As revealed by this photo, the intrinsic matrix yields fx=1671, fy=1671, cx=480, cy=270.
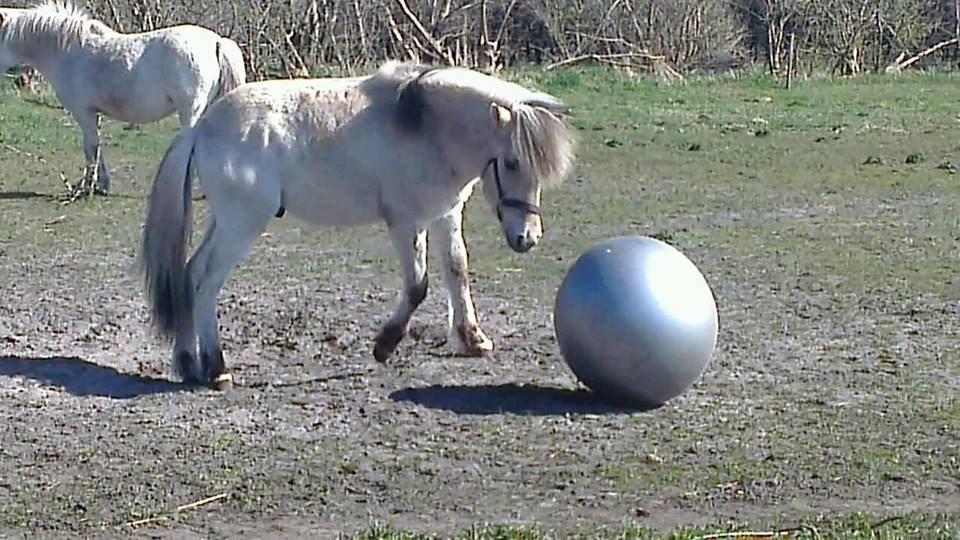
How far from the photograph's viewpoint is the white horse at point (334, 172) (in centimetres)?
819

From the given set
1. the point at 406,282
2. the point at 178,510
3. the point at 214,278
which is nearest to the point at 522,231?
the point at 406,282

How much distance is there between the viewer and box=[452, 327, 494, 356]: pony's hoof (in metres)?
8.85

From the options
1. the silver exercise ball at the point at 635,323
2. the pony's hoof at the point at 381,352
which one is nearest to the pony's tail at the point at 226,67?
the pony's hoof at the point at 381,352

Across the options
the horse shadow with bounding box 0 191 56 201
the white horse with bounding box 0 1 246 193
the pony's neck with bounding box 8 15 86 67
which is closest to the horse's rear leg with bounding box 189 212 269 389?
the white horse with bounding box 0 1 246 193

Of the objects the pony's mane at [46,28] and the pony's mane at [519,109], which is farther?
the pony's mane at [46,28]

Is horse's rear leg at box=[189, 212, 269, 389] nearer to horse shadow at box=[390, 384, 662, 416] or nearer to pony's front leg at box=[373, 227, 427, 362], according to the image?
pony's front leg at box=[373, 227, 427, 362]

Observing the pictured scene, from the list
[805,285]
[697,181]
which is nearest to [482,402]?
[805,285]

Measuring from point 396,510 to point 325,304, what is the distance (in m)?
4.07

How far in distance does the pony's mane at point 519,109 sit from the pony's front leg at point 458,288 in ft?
2.45

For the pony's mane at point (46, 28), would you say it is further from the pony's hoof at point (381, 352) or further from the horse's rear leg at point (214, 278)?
the pony's hoof at point (381, 352)

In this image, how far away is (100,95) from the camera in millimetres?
15484

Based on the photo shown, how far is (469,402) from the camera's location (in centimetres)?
790

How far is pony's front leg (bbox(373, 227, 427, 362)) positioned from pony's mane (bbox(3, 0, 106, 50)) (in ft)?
26.8

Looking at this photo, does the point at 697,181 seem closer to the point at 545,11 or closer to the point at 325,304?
the point at 325,304
